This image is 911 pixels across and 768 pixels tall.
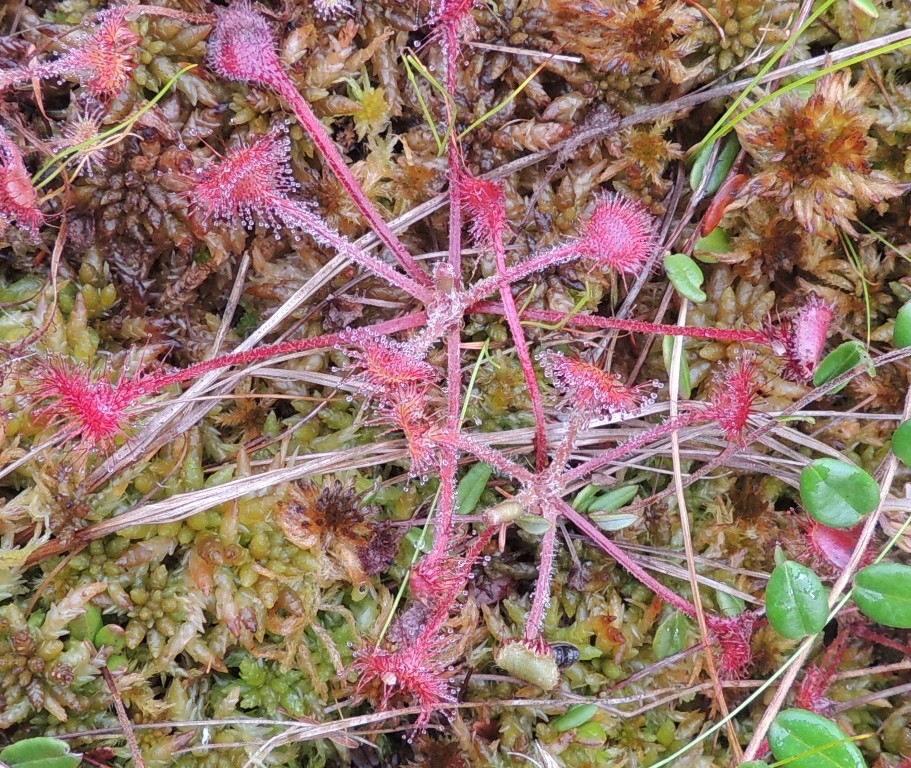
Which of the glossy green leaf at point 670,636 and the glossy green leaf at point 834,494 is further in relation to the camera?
the glossy green leaf at point 670,636

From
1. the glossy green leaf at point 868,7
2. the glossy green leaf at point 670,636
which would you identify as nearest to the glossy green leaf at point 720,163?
the glossy green leaf at point 868,7

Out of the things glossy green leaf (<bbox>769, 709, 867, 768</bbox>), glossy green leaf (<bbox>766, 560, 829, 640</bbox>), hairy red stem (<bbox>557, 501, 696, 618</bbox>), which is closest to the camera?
glossy green leaf (<bbox>769, 709, 867, 768</bbox>)

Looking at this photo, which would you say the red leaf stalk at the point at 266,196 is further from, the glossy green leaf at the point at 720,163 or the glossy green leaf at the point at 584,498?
the glossy green leaf at the point at 720,163

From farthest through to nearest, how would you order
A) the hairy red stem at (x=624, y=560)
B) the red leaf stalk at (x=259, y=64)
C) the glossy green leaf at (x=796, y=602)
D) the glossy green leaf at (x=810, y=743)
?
the hairy red stem at (x=624, y=560) < the red leaf stalk at (x=259, y=64) < the glossy green leaf at (x=796, y=602) < the glossy green leaf at (x=810, y=743)

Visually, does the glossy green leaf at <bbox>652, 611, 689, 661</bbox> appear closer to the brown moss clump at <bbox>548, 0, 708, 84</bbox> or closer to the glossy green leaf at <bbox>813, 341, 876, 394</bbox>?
the glossy green leaf at <bbox>813, 341, 876, 394</bbox>

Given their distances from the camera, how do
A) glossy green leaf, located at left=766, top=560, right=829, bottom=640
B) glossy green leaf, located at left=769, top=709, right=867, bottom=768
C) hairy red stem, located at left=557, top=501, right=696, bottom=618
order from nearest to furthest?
glossy green leaf, located at left=769, top=709, right=867, bottom=768 → glossy green leaf, located at left=766, top=560, right=829, bottom=640 → hairy red stem, located at left=557, top=501, right=696, bottom=618

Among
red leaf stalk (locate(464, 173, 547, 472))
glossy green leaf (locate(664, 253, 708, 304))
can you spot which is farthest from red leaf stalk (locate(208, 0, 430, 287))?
glossy green leaf (locate(664, 253, 708, 304))
